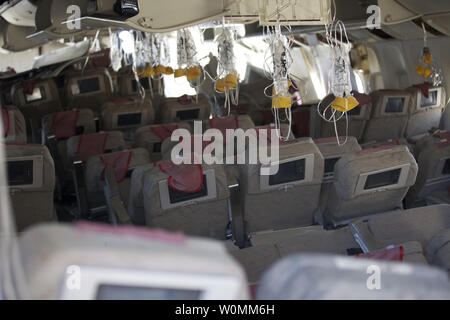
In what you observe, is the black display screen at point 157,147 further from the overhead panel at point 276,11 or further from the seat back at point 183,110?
the overhead panel at point 276,11

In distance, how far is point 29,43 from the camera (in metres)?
9.39

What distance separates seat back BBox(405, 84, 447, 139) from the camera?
24.7 feet

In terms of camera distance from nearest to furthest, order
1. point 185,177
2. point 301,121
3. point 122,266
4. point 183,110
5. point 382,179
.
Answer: point 122,266, point 185,177, point 382,179, point 183,110, point 301,121

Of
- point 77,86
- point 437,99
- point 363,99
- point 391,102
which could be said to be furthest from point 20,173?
point 77,86

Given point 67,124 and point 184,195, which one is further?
point 67,124

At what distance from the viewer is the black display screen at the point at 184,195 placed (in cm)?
353

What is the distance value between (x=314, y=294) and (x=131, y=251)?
0.44 meters

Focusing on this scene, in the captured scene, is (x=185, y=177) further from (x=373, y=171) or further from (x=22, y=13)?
(x=22, y=13)

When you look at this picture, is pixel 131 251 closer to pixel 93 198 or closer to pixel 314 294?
Result: pixel 314 294

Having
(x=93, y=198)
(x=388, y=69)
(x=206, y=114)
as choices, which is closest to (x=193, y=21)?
(x=93, y=198)

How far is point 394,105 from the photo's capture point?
24.3 ft

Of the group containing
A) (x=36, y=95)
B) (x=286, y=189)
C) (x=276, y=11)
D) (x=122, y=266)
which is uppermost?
(x=276, y=11)

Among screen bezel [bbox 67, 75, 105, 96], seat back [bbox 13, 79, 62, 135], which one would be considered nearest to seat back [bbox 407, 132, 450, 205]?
seat back [bbox 13, 79, 62, 135]

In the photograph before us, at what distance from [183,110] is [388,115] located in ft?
9.31
